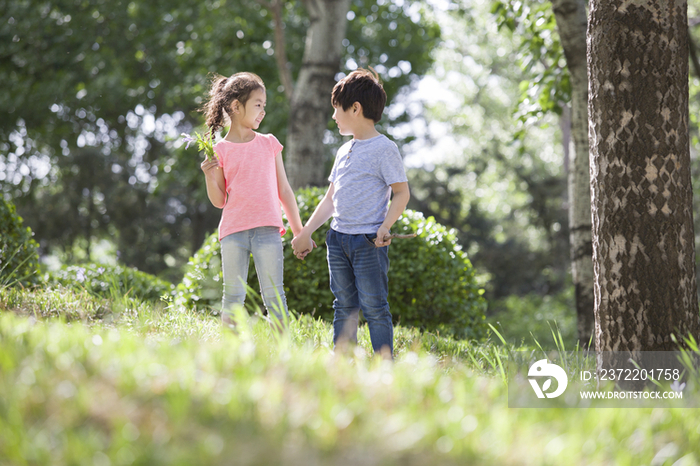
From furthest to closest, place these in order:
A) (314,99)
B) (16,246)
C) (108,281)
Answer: (314,99) < (108,281) < (16,246)

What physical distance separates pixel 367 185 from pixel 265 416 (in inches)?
75.7

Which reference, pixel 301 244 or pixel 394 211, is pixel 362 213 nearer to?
pixel 394 211

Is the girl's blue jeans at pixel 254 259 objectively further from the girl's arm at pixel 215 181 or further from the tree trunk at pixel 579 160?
the tree trunk at pixel 579 160

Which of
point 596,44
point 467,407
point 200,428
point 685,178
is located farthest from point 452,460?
point 596,44

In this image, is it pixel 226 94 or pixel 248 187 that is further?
pixel 226 94

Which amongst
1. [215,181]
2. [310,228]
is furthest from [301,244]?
[215,181]

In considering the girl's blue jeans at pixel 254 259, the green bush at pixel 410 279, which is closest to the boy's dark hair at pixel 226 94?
the girl's blue jeans at pixel 254 259

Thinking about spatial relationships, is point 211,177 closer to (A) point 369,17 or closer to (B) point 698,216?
(A) point 369,17

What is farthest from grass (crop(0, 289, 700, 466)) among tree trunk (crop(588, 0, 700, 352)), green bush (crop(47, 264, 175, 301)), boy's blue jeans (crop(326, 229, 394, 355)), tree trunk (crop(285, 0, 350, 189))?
tree trunk (crop(285, 0, 350, 189))

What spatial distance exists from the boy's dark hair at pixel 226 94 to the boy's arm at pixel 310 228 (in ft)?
2.77

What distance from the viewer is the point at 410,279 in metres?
5.34

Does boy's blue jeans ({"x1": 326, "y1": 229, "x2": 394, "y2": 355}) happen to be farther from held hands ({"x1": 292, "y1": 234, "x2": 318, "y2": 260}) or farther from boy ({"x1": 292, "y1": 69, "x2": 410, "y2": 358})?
held hands ({"x1": 292, "y1": 234, "x2": 318, "y2": 260})

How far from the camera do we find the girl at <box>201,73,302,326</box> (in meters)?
3.40

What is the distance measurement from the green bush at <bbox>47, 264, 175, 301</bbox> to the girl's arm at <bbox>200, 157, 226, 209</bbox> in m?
2.48
